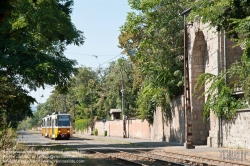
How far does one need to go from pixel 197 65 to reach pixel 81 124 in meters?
53.9

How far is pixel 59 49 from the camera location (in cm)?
3338

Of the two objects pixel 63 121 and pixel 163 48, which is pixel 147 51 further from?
pixel 63 121

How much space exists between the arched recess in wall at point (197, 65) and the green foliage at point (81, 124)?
47797mm

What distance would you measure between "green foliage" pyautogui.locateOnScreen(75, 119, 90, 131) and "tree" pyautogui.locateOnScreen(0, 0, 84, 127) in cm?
5013

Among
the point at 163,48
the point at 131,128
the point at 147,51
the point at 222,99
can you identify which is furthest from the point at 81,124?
the point at 222,99

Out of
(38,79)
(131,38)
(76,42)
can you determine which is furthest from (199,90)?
(131,38)

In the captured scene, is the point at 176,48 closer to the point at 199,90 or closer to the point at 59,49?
the point at 199,90

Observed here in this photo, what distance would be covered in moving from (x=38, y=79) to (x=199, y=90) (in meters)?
13.6

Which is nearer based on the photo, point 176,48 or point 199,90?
point 199,90

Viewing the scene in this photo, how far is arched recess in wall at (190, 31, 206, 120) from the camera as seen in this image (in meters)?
34.1

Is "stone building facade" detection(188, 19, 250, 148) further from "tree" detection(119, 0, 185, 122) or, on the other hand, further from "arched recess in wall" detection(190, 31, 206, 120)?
"tree" detection(119, 0, 185, 122)

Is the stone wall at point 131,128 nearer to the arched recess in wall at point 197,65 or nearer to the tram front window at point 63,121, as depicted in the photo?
the tram front window at point 63,121

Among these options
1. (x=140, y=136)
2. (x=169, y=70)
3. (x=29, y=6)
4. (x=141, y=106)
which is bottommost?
(x=140, y=136)

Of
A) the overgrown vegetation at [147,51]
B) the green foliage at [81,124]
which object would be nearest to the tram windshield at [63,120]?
the overgrown vegetation at [147,51]
